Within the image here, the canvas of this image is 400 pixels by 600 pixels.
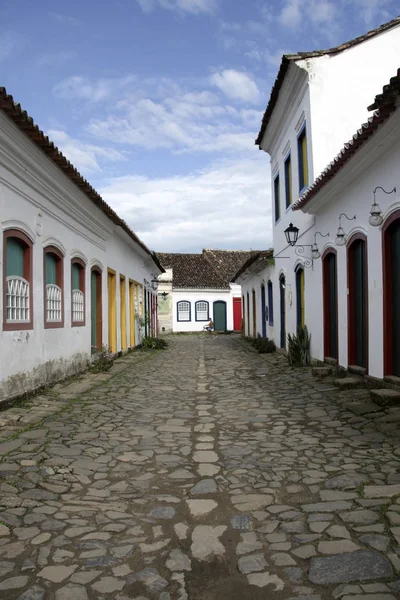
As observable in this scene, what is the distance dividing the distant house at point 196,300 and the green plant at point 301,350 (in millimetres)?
22672

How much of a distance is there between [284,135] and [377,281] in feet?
24.2

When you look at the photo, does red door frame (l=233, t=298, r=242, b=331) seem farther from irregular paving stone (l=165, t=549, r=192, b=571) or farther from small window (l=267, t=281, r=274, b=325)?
irregular paving stone (l=165, t=549, r=192, b=571)

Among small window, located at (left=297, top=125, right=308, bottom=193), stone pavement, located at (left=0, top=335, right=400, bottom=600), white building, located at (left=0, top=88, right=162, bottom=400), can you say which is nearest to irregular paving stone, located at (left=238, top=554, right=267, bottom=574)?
stone pavement, located at (left=0, top=335, right=400, bottom=600)

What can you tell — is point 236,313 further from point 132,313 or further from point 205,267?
point 132,313

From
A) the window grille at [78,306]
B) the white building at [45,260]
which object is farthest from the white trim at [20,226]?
the window grille at [78,306]

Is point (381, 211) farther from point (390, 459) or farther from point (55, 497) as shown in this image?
point (55, 497)

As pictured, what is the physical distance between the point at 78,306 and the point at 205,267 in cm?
2818

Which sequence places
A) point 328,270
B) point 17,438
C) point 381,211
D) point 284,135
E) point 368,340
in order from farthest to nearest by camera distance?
point 284,135, point 328,270, point 368,340, point 381,211, point 17,438

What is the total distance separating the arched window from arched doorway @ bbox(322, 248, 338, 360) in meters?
24.9

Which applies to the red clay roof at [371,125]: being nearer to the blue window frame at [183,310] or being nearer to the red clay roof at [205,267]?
the blue window frame at [183,310]

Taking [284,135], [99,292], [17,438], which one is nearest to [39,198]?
[17,438]

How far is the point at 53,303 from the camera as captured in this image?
870cm

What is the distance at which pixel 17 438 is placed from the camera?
16.8 ft

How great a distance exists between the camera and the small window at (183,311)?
34844 mm
